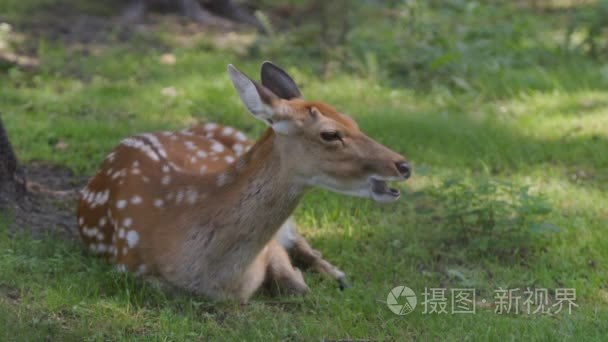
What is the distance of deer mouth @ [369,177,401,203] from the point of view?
4068 millimetres

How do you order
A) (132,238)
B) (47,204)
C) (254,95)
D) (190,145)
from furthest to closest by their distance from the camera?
1. (47,204)
2. (190,145)
3. (132,238)
4. (254,95)

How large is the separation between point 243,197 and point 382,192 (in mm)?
622

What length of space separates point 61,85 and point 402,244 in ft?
11.1

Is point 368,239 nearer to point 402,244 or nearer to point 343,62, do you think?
point 402,244

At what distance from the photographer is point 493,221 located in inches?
205

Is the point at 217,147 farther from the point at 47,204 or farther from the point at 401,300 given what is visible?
the point at 401,300

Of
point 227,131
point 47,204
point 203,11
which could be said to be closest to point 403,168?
point 227,131

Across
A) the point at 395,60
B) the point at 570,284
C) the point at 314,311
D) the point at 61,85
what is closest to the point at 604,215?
the point at 570,284

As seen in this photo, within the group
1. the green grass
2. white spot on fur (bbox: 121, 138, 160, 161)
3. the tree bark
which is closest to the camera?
the green grass

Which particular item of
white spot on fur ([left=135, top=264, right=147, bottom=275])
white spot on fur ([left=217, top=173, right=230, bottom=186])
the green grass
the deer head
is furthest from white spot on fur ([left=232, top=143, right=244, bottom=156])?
the deer head

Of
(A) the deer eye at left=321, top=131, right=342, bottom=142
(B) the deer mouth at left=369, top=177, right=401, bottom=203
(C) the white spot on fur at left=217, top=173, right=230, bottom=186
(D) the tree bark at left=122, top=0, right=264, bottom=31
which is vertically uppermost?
(A) the deer eye at left=321, top=131, right=342, bottom=142

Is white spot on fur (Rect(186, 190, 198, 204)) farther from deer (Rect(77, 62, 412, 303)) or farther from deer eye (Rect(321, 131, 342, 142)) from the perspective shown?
deer eye (Rect(321, 131, 342, 142))

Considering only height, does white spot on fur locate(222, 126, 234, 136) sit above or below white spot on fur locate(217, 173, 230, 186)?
below

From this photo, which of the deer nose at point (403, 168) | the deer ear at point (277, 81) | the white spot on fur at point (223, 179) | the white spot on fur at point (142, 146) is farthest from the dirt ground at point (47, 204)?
the deer nose at point (403, 168)
